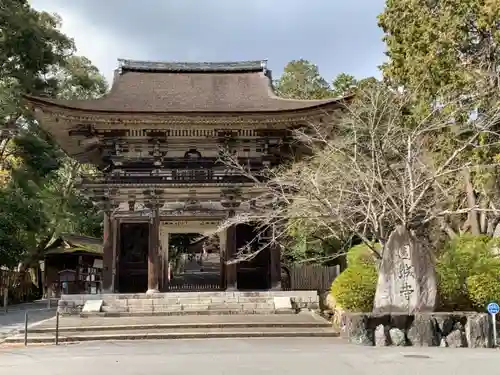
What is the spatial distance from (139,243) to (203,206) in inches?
117

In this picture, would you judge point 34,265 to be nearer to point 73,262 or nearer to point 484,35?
point 73,262

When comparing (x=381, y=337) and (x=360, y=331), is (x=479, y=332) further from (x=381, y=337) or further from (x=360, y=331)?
(x=360, y=331)

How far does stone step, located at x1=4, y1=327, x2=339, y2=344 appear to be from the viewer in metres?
12.8

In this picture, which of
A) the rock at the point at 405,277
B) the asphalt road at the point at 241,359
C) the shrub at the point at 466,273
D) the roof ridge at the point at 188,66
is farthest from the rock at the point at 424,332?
the roof ridge at the point at 188,66

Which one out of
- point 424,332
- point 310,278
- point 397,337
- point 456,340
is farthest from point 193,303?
point 456,340

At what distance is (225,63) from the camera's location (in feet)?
77.7

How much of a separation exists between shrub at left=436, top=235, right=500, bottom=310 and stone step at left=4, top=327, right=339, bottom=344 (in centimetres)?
295

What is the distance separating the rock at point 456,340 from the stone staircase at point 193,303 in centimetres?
599

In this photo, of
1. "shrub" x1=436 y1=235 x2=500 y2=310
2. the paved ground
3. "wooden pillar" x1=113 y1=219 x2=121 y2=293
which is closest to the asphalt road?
"shrub" x1=436 y1=235 x2=500 y2=310

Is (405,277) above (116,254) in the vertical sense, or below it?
below

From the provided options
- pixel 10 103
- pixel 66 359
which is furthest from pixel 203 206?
pixel 10 103

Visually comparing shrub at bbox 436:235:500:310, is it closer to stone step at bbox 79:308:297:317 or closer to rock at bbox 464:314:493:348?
rock at bbox 464:314:493:348

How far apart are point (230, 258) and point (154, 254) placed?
8.34ft

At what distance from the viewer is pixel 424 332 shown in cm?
1120
